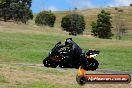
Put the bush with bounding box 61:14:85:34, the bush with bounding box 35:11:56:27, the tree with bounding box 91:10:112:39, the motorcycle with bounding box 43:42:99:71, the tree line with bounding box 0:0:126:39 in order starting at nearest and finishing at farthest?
the motorcycle with bounding box 43:42:99:71 < the tree line with bounding box 0:0:126:39 < the bush with bounding box 61:14:85:34 < the tree with bounding box 91:10:112:39 < the bush with bounding box 35:11:56:27

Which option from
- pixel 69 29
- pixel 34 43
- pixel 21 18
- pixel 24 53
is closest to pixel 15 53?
pixel 24 53

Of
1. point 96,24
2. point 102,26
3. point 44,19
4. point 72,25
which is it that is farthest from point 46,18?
point 102,26

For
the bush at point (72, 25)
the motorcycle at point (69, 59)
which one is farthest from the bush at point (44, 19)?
the motorcycle at point (69, 59)

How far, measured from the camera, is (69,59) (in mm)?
8914

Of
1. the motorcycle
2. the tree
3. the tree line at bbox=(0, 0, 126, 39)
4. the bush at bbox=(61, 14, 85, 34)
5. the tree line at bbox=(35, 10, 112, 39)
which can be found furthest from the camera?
the tree

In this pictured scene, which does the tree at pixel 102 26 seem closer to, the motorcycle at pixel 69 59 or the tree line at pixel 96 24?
the tree line at pixel 96 24

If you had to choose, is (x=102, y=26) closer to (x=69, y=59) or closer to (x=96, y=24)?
(x=96, y=24)

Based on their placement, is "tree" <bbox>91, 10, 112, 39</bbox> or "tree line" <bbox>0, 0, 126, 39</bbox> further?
"tree" <bbox>91, 10, 112, 39</bbox>

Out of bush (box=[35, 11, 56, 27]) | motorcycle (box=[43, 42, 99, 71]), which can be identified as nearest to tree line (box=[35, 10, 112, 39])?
bush (box=[35, 11, 56, 27])

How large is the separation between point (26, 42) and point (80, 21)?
11020 cm

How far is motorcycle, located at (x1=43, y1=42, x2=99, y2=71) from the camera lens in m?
8.80

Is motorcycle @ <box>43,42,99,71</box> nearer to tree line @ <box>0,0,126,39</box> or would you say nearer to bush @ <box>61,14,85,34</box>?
tree line @ <box>0,0,126,39</box>

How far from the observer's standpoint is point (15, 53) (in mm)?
60094

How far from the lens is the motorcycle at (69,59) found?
28.9 feet
